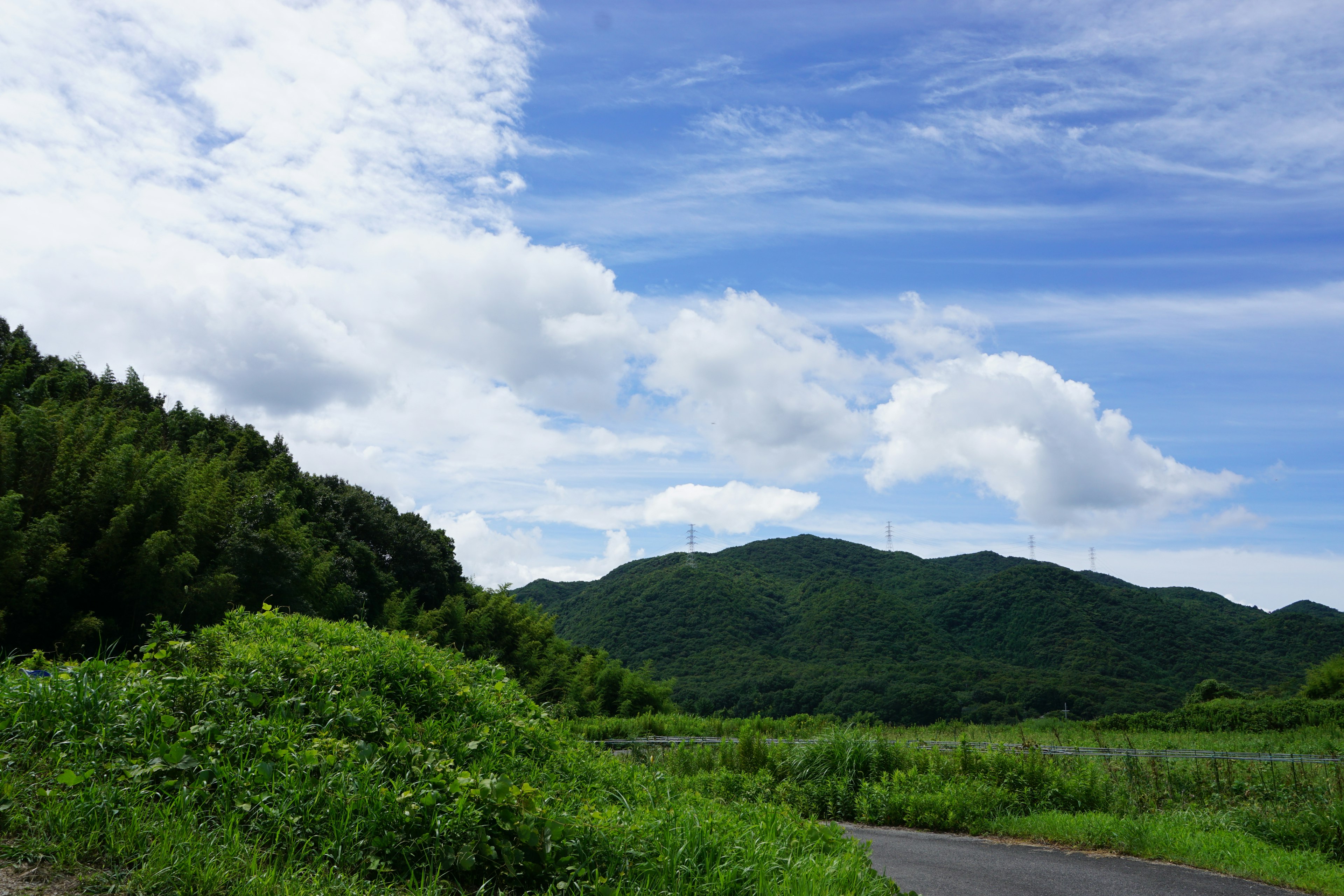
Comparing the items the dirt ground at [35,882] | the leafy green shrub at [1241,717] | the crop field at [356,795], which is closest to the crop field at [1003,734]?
the leafy green shrub at [1241,717]

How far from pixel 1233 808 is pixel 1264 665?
54114mm

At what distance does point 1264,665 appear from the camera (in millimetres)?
51750

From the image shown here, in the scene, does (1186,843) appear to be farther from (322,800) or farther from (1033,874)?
(322,800)

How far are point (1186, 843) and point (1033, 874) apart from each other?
182 cm

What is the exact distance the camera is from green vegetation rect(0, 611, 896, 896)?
340 cm

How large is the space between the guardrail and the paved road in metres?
3.26

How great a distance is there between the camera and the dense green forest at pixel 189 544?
1281 cm

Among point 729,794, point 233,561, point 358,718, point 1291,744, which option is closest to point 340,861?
point 358,718

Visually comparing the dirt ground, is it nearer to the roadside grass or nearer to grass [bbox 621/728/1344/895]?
grass [bbox 621/728/1344/895]

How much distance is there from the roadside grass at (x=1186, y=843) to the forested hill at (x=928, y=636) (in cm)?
3540

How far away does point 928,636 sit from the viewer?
61.2 meters

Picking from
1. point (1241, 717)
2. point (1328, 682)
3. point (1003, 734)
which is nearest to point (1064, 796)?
point (1003, 734)

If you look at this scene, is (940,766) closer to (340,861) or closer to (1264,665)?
(340,861)

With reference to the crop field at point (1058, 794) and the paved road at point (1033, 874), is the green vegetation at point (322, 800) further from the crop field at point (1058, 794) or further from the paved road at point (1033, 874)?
the crop field at point (1058, 794)
